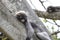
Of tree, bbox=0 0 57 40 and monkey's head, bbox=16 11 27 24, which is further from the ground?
monkey's head, bbox=16 11 27 24

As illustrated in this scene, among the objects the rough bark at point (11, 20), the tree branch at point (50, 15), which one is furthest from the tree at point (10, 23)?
the tree branch at point (50, 15)

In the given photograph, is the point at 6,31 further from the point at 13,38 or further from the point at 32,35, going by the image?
the point at 32,35

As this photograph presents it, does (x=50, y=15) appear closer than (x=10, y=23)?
No

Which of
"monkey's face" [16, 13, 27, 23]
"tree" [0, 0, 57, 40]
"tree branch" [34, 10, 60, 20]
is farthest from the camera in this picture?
"tree branch" [34, 10, 60, 20]

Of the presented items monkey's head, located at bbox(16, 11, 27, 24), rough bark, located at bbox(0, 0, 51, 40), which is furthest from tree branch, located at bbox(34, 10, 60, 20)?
rough bark, located at bbox(0, 0, 51, 40)

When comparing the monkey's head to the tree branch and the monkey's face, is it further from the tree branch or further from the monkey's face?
the tree branch

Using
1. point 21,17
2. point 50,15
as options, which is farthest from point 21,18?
point 50,15

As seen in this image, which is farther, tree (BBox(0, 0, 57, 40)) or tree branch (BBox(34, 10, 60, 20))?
tree branch (BBox(34, 10, 60, 20))

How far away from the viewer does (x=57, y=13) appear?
7.02ft

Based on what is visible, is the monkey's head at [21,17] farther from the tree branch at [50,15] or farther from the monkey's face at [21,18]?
the tree branch at [50,15]

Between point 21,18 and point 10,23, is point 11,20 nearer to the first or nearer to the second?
point 10,23

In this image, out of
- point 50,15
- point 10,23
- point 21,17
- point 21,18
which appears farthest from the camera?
point 50,15

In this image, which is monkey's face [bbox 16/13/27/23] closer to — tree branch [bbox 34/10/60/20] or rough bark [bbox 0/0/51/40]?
rough bark [bbox 0/0/51/40]

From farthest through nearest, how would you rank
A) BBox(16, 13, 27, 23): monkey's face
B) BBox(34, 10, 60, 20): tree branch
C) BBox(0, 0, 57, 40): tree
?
BBox(34, 10, 60, 20): tree branch
BBox(16, 13, 27, 23): monkey's face
BBox(0, 0, 57, 40): tree
